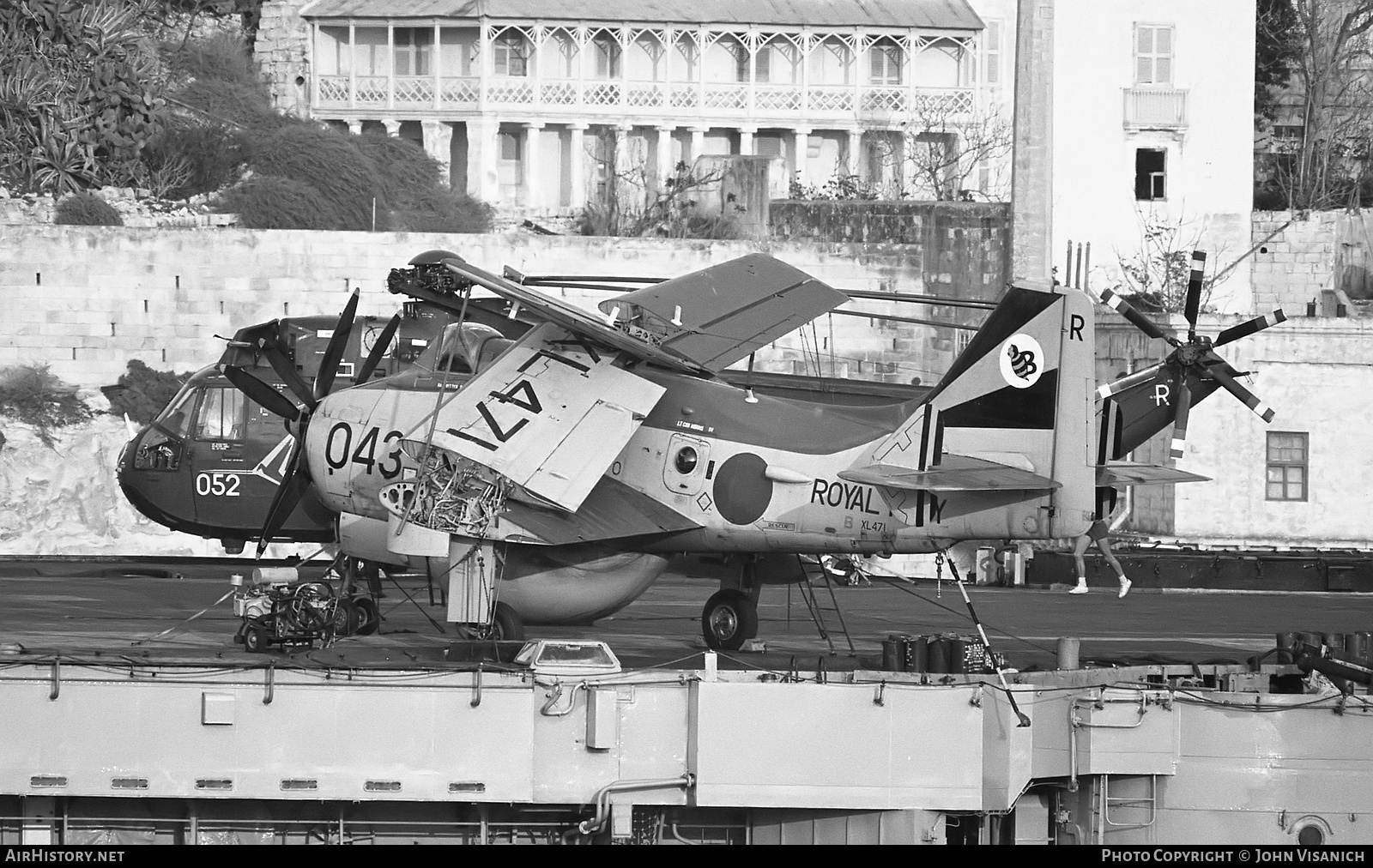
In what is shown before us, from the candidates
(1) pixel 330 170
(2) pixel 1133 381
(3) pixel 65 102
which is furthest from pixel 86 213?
(2) pixel 1133 381

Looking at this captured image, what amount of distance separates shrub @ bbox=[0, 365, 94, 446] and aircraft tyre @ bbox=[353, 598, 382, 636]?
20043 millimetres

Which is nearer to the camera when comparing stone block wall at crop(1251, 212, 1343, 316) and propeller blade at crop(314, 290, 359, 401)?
propeller blade at crop(314, 290, 359, 401)

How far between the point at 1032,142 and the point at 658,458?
24624 millimetres

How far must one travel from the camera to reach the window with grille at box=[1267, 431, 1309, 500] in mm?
44312

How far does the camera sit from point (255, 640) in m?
22.0

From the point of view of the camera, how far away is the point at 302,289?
44656 mm

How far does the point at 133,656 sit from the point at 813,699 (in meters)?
7.14

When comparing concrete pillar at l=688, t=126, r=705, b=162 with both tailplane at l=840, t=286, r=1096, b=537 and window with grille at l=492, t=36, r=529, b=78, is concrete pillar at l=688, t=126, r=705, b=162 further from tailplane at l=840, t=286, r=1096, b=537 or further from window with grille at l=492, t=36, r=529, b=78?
tailplane at l=840, t=286, r=1096, b=537

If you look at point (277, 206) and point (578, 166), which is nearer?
point (277, 206)

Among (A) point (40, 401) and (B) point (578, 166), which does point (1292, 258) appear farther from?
(A) point (40, 401)

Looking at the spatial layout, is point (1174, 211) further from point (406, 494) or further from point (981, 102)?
point (406, 494)

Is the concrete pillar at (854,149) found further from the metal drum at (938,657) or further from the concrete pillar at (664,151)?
the metal drum at (938,657)

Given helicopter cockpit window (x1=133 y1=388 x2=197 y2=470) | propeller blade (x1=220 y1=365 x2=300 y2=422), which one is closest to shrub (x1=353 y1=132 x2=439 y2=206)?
helicopter cockpit window (x1=133 y1=388 x2=197 y2=470)
